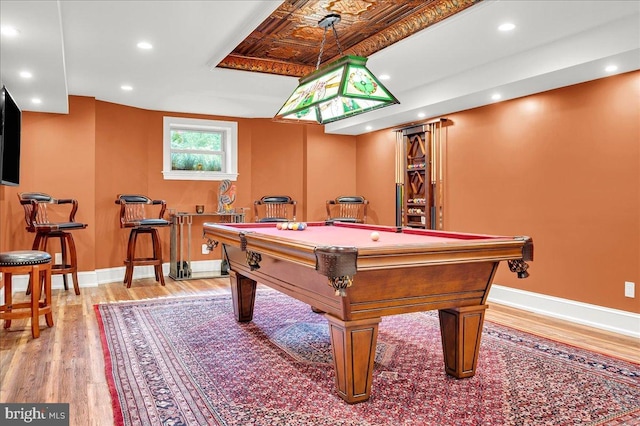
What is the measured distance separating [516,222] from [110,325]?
4.25 metres

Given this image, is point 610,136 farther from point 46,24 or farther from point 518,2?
point 46,24

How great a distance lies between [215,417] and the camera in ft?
7.77

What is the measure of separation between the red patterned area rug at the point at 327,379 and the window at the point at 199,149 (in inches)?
134

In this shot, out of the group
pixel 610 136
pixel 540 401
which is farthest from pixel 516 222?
pixel 540 401

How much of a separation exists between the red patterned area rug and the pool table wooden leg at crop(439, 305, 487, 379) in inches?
3.3

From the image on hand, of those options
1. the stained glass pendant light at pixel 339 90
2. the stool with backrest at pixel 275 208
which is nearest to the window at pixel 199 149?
the stool with backrest at pixel 275 208

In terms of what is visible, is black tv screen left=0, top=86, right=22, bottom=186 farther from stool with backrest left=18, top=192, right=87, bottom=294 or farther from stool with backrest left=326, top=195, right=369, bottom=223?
stool with backrest left=326, top=195, right=369, bottom=223

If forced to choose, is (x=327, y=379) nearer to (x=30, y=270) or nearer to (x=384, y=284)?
(x=384, y=284)

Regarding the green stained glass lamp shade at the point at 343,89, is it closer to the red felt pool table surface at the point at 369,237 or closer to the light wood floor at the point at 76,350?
the red felt pool table surface at the point at 369,237

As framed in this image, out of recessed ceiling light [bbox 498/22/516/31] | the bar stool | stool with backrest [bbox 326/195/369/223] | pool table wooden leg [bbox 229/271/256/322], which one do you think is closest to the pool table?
pool table wooden leg [bbox 229/271/256/322]

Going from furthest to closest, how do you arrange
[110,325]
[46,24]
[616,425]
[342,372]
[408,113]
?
[408,113] → [110,325] → [46,24] → [342,372] → [616,425]

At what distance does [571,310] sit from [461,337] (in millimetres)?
2316

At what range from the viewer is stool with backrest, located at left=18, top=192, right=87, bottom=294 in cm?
525

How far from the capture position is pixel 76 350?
3.47 m
